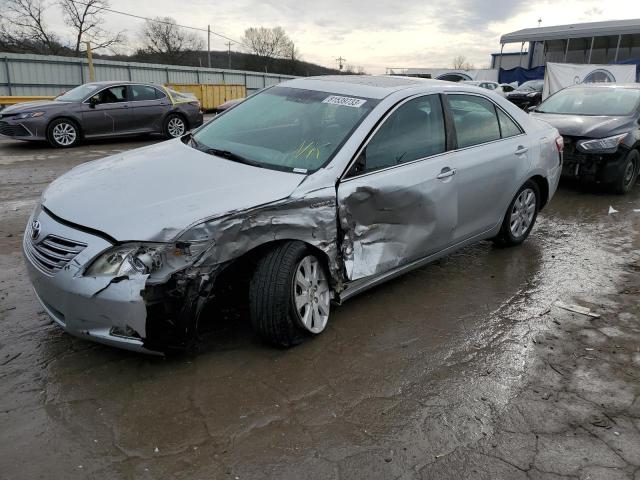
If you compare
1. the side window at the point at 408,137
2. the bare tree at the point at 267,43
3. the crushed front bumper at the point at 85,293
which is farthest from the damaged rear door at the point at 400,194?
the bare tree at the point at 267,43

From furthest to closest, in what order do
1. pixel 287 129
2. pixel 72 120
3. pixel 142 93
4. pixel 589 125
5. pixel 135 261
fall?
pixel 142 93
pixel 72 120
pixel 589 125
pixel 287 129
pixel 135 261

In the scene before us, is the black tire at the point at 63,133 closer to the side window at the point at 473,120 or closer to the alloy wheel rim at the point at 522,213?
the side window at the point at 473,120

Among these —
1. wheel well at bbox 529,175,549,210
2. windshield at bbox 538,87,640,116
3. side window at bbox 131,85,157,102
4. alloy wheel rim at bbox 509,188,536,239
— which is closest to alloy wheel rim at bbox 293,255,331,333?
alloy wheel rim at bbox 509,188,536,239

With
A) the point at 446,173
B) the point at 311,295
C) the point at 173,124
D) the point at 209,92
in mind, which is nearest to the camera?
the point at 311,295

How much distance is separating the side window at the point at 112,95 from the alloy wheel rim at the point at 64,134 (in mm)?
838

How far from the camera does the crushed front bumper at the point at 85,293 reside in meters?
2.72

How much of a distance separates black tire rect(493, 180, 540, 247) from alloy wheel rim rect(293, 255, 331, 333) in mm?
2501

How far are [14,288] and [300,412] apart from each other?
267 cm

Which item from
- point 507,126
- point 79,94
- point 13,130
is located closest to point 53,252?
point 507,126

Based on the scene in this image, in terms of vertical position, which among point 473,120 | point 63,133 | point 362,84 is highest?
point 362,84

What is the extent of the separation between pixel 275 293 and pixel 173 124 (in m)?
11.4

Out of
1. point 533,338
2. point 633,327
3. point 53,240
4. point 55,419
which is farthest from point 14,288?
point 633,327

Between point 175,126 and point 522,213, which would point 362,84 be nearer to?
point 522,213

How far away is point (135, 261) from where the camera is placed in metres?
2.73
